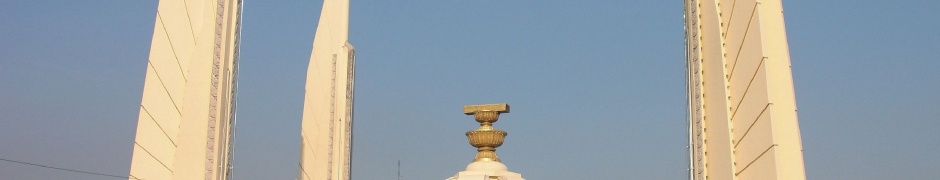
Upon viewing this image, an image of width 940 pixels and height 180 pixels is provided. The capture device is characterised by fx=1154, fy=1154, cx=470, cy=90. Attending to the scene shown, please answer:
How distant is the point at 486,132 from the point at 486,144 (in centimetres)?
16

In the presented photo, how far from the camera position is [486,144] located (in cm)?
1105

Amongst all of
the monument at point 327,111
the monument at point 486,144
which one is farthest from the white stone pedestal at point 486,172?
the monument at point 327,111

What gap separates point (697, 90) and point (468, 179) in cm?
467

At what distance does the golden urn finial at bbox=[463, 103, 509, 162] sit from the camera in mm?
10938

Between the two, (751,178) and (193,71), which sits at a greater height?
(193,71)

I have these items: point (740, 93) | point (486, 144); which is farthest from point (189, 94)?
point (486, 144)

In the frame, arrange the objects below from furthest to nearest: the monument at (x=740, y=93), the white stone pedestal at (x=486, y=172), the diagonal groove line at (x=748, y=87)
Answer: the white stone pedestal at (x=486, y=172) → the diagonal groove line at (x=748, y=87) → the monument at (x=740, y=93)

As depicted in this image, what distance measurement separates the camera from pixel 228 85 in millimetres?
6996

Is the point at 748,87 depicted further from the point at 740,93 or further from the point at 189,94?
the point at 189,94

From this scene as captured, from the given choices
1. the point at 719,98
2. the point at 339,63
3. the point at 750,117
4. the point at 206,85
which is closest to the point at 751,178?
the point at 750,117

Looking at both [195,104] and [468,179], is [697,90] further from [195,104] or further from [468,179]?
[468,179]

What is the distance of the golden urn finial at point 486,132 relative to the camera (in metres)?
10.9

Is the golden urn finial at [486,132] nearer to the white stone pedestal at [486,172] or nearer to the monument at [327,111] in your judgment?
the white stone pedestal at [486,172]

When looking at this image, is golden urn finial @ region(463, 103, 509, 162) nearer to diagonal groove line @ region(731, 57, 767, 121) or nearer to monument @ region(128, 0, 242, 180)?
monument @ region(128, 0, 242, 180)
